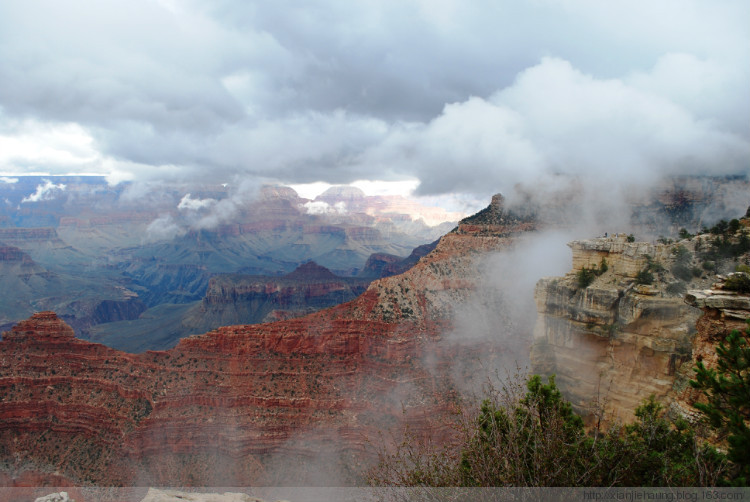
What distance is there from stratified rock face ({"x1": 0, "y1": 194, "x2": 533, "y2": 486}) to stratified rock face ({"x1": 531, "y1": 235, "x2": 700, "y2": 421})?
1576cm

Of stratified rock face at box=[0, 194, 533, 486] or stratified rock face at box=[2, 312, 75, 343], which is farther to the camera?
stratified rock face at box=[2, 312, 75, 343]

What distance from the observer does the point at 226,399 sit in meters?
38.2

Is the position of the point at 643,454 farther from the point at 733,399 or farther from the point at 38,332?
the point at 38,332

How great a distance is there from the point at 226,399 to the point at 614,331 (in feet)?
109

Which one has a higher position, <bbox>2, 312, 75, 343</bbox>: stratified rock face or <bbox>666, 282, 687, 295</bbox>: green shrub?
<bbox>666, 282, 687, 295</bbox>: green shrub

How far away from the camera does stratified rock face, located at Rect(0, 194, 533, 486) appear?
117 feet

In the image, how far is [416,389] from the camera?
125ft

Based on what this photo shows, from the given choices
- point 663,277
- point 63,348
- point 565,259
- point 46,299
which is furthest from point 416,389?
point 46,299

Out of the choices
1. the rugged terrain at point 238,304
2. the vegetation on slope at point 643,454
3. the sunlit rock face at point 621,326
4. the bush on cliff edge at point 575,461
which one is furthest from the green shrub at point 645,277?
the rugged terrain at point 238,304

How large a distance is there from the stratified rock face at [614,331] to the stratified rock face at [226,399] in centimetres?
1576

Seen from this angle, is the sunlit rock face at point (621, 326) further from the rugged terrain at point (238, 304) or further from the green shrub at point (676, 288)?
the rugged terrain at point (238, 304)

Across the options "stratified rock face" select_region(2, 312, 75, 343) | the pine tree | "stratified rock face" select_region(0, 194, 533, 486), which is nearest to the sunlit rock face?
the pine tree

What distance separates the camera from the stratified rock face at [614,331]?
1764cm

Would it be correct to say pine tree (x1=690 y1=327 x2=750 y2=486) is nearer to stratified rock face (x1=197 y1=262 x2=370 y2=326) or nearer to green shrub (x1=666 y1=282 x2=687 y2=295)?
green shrub (x1=666 y1=282 x2=687 y2=295)
